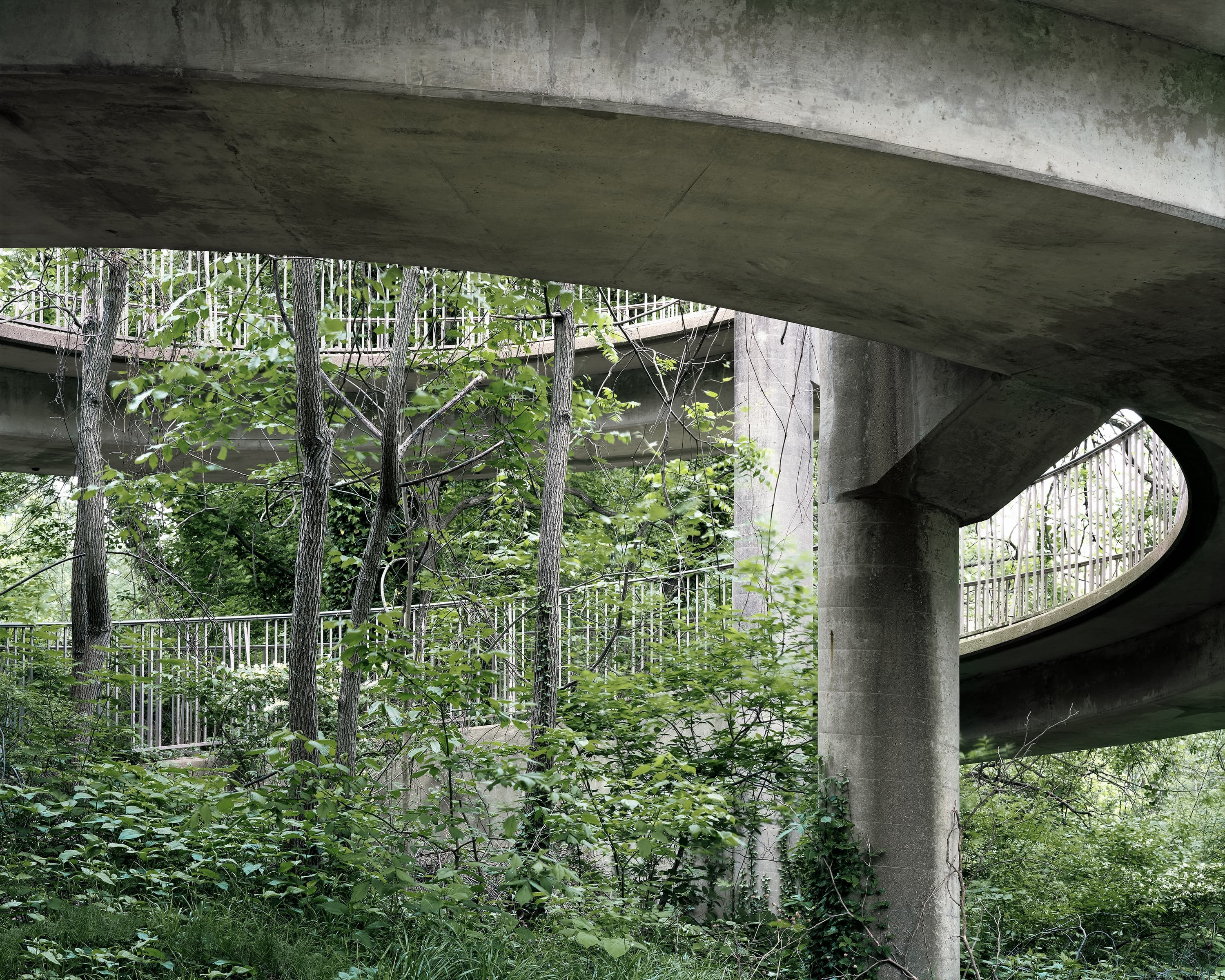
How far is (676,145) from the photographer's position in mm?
3979

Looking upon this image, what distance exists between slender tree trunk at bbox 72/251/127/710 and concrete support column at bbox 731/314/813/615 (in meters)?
6.16

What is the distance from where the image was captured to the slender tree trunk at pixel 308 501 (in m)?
8.25

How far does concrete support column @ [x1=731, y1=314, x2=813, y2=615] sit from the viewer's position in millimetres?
11781

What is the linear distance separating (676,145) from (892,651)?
15.9ft

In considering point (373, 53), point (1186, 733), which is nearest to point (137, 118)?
point (373, 53)

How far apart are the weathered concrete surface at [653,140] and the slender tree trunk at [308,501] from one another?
3.23m

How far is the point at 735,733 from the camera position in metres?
A: 9.90

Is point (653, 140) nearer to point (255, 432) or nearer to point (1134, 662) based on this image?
point (1134, 662)

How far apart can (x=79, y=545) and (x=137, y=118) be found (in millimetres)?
7828

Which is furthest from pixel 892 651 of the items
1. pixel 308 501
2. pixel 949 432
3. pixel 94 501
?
pixel 94 501

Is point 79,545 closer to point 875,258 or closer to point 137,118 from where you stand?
point 137,118

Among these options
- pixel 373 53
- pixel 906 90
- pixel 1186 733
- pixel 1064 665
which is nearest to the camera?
pixel 373 53

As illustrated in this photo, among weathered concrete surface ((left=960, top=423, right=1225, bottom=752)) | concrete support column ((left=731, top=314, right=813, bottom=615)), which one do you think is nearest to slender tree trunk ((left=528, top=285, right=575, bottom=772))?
concrete support column ((left=731, top=314, right=813, bottom=615))

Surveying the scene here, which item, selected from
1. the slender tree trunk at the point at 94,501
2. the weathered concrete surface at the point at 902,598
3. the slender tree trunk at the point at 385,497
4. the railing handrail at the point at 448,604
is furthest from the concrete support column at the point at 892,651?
the slender tree trunk at the point at 94,501
